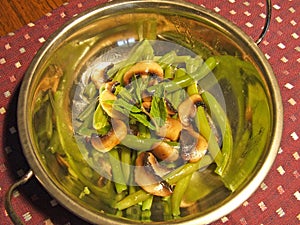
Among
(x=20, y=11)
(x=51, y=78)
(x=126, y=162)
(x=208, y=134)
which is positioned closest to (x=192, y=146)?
(x=208, y=134)

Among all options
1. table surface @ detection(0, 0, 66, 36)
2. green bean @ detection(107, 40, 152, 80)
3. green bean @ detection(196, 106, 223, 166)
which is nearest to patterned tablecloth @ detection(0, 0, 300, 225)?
table surface @ detection(0, 0, 66, 36)

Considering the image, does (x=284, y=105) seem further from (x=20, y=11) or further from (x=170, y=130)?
(x=20, y=11)

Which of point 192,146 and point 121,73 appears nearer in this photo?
point 192,146

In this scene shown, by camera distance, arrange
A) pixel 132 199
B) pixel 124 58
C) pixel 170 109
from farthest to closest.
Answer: pixel 124 58 → pixel 170 109 → pixel 132 199

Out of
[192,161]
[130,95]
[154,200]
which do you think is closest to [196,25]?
[130,95]

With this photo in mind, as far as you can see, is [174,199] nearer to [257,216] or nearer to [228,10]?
[257,216]

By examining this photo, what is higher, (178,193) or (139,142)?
(139,142)
